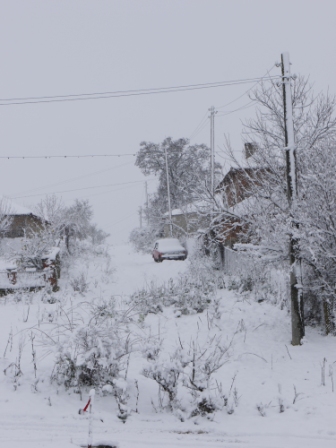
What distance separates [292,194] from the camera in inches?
380

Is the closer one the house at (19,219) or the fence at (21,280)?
the fence at (21,280)

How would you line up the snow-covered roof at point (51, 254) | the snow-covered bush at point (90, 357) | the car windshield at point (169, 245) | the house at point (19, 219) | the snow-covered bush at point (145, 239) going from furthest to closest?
the snow-covered bush at point (145, 239)
the house at point (19, 219)
the car windshield at point (169, 245)
the snow-covered roof at point (51, 254)
the snow-covered bush at point (90, 357)

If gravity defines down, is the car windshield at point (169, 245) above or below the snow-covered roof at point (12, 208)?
below

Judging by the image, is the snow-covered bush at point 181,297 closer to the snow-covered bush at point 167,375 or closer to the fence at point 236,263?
the fence at point 236,263

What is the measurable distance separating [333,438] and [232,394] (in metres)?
1.91

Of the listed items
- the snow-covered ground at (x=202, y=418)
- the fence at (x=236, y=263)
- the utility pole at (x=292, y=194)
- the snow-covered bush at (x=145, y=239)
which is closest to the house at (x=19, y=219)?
the snow-covered bush at (x=145, y=239)

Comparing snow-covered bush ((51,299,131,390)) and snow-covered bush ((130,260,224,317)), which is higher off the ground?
snow-covered bush ((130,260,224,317))

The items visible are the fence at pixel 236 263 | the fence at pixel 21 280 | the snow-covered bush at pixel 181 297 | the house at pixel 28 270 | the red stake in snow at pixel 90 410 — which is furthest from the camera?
the house at pixel 28 270

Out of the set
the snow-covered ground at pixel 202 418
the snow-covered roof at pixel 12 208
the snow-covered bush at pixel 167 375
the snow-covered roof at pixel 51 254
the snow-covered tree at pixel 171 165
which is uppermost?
the snow-covered tree at pixel 171 165

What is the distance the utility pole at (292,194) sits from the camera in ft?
31.6

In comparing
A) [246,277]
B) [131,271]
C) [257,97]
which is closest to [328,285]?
[246,277]

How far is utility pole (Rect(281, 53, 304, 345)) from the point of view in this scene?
380 inches

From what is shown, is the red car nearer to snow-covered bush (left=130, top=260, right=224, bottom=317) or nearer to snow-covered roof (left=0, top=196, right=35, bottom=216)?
snow-covered bush (left=130, top=260, right=224, bottom=317)

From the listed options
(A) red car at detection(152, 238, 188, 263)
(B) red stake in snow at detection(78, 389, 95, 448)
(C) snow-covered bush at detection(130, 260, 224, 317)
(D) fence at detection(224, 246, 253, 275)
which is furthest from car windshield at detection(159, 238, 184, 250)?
(B) red stake in snow at detection(78, 389, 95, 448)
